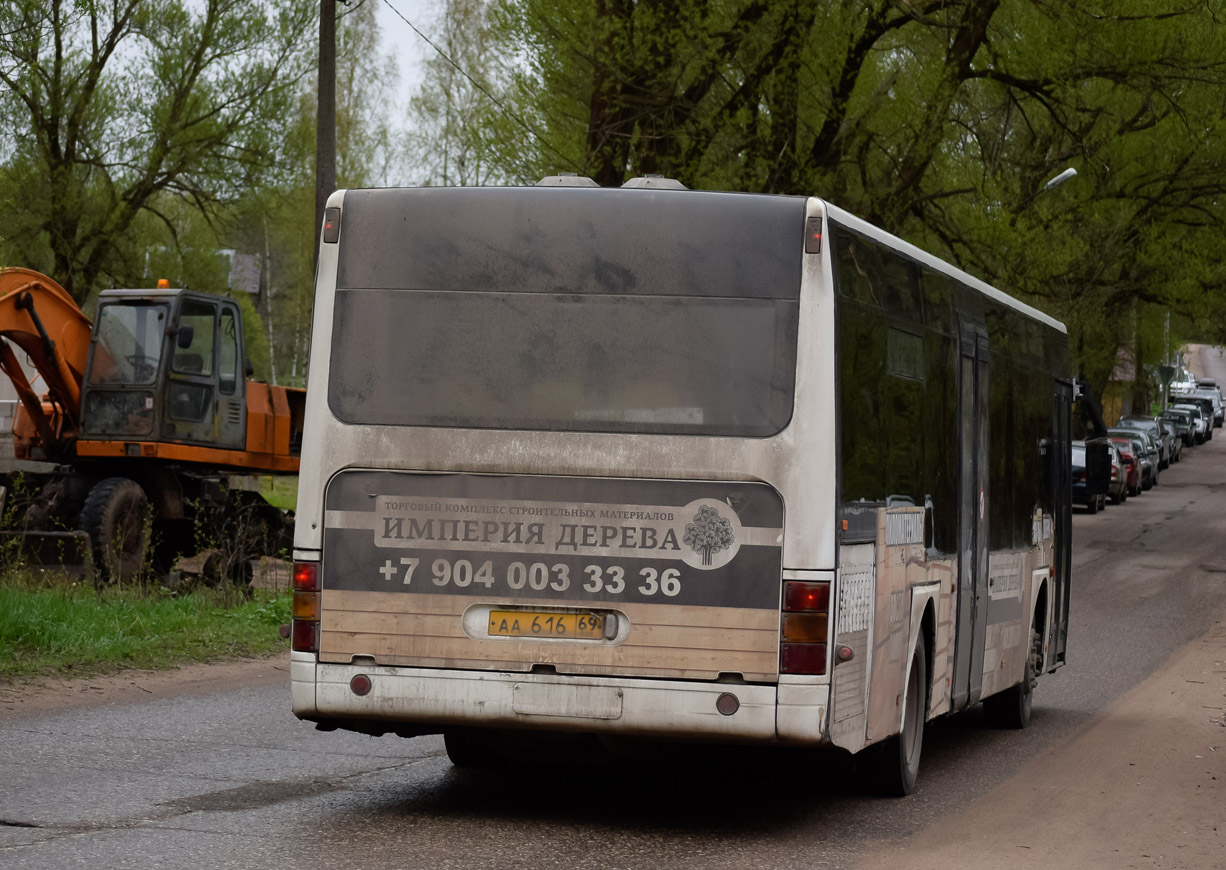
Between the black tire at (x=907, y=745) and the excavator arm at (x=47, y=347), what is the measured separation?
13.4m

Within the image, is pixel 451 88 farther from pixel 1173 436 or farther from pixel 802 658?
pixel 802 658

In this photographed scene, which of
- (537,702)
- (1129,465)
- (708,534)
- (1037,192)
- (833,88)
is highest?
(833,88)

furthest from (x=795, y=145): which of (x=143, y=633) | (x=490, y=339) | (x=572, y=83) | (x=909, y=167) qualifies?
(x=490, y=339)

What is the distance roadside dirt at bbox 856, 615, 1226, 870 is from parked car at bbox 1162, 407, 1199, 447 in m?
55.7

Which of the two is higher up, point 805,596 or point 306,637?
point 805,596

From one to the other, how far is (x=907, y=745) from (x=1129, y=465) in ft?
123

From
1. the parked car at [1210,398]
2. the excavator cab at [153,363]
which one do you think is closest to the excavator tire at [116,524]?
the excavator cab at [153,363]

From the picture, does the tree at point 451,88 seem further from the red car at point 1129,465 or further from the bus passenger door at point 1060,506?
the bus passenger door at point 1060,506

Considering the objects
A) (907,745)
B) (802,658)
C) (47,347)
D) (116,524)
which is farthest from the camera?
(47,347)

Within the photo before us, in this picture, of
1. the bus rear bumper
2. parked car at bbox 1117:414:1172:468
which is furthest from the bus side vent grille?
parked car at bbox 1117:414:1172:468

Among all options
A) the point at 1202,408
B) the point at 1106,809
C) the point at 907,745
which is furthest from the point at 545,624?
the point at 1202,408

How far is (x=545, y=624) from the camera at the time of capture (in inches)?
297

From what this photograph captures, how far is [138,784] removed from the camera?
8.52m

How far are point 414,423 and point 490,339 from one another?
1.61 feet
